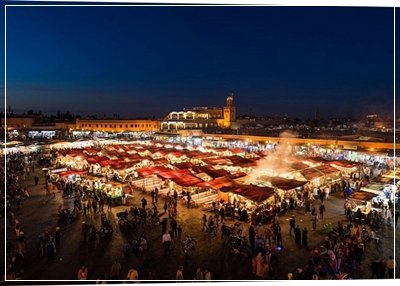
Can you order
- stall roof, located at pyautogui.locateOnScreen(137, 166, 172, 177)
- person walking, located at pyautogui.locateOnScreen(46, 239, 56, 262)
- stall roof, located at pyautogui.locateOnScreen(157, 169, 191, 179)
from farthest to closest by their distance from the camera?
1. stall roof, located at pyautogui.locateOnScreen(137, 166, 172, 177)
2. stall roof, located at pyautogui.locateOnScreen(157, 169, 191, 179)
3. person walking, located at pyautogui.locateOnScreen(46, 239, 56, 262)

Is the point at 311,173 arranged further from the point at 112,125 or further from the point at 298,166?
the point at 112,125

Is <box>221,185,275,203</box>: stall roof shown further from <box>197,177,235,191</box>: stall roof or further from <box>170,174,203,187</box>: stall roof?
<box>170,174,203,187</box>: stall roof

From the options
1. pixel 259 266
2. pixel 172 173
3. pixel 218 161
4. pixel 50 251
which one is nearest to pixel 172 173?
pixel 172 173

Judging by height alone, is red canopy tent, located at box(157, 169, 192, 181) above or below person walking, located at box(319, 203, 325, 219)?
above

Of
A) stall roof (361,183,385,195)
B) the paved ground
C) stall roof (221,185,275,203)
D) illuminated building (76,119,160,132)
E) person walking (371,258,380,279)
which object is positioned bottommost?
the paved ground

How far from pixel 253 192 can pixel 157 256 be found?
2.61 m

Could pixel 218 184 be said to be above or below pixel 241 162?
below

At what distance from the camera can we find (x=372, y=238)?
553 cm

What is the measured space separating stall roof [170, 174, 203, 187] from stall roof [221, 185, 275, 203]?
968 millimetres

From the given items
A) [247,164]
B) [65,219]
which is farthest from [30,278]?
[247,164]

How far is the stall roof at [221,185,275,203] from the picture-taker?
6556 millimetres

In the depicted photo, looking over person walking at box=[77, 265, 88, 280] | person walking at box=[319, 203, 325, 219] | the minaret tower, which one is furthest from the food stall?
the minaret tower

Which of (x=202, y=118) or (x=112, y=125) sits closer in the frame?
(x=112, y=125)

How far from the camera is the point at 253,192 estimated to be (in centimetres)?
678
